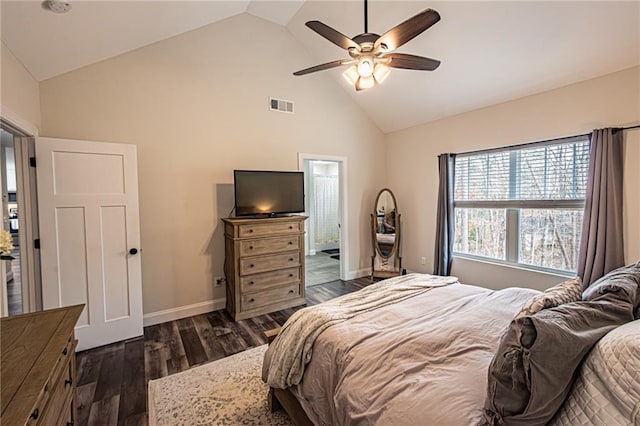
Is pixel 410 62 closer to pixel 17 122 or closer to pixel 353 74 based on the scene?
pixel 353 74

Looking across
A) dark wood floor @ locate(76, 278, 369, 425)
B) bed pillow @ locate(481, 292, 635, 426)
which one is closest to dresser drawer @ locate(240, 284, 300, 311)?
dark wood floor @ locate(76, 278, 369, 425)

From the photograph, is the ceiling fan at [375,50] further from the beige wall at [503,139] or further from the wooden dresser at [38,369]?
the wooden dresser at [38,369]

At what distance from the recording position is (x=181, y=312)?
355cm

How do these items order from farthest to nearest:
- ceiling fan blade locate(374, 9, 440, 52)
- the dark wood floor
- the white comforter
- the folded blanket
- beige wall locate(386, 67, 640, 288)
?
beige wall locate(386, 67, 640, 288) → the dark wood floor → ceiling fan blade locate(374, 9, 440, 52) → the folded blanket → the white comforter

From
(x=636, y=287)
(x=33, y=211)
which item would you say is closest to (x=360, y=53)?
(x=636, y=287)

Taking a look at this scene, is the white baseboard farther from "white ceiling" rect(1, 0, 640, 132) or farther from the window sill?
"white ceiling" rect(1, 0, 640, 132)

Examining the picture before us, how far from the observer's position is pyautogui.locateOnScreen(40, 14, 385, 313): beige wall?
121 inches

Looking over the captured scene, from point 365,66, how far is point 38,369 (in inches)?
104

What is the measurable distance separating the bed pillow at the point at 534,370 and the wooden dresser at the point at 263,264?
2.92 m

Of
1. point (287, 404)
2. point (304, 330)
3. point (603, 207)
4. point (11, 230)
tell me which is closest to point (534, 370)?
point (304, 330)

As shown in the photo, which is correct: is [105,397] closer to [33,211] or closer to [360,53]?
[33,211]

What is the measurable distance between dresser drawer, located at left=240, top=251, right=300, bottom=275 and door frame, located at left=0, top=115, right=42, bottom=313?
6.18 ft

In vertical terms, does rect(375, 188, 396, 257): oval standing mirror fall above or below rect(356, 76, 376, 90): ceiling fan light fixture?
below

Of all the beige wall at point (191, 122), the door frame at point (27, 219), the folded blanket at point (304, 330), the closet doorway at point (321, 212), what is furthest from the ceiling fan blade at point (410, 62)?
the closet doorway at point (321, 212)
